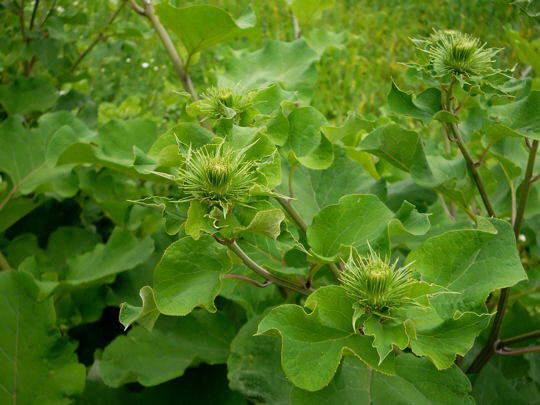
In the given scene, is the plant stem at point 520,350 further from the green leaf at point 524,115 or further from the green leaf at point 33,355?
the green leaf at point 33,355

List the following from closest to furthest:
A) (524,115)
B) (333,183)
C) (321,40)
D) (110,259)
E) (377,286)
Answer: (377,286)
(524,115)
(333,183)
(110,259)
(321,40)

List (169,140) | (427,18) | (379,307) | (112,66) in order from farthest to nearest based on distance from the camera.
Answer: (427,18)
(112,66)
(169,140)
(379,307)

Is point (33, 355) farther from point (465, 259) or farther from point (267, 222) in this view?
point (465, 259)

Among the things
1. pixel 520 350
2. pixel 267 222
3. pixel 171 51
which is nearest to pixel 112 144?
pixel 171 51

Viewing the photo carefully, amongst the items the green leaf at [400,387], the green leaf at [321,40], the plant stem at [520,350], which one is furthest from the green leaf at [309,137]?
the green leaf at [321,40]

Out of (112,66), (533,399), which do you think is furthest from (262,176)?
(112,66)

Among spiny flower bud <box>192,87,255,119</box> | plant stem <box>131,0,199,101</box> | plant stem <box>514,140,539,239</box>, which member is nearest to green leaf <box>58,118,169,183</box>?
plant stem <box>131,0,199,101</box>

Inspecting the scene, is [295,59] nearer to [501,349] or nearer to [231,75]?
[231,75]
